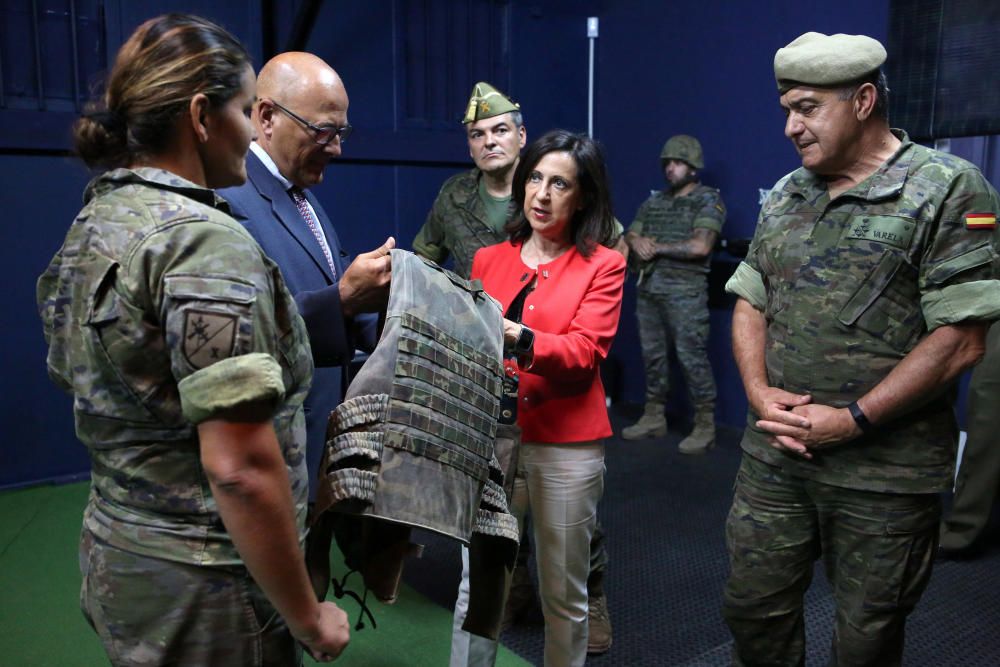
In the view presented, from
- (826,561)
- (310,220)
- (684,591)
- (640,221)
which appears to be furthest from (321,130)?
(640,221)

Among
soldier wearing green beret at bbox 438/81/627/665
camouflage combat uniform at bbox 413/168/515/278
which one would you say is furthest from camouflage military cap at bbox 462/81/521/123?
camouflage combat uniform at bbox 413/168/515/278

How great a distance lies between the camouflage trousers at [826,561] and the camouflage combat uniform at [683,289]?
2767 mm

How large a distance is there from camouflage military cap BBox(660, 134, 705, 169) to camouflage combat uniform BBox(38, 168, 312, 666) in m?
3.94

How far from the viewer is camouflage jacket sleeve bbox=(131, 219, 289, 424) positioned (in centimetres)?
92

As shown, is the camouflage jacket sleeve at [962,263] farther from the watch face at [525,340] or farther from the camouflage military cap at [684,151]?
the camouflage military cap at [684,151]

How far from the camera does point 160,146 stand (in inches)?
41.4

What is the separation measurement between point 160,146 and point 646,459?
12.1ft

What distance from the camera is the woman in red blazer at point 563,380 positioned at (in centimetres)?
198

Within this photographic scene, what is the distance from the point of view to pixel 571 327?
1969 millimetres

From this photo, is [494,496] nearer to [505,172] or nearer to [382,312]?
[382,312]

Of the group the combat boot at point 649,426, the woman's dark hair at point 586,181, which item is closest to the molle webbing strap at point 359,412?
the woman's dark hair at point 586,181

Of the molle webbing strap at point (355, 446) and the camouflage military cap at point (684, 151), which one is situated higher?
the camouflage military cap at point (684, 151)

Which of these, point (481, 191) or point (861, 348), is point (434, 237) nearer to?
point (481, 191)

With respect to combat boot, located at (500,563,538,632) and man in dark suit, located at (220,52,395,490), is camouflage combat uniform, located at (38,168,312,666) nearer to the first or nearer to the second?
man in dark suit, located at (220,52,395,490)
